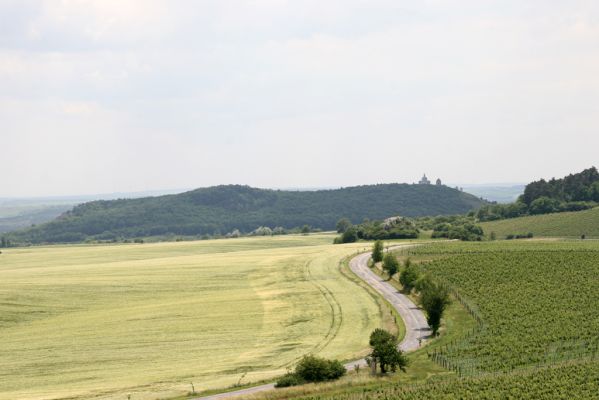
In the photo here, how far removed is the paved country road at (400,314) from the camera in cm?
6362

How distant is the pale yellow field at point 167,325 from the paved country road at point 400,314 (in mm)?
3415

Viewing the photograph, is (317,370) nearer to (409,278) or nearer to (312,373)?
(312,373)

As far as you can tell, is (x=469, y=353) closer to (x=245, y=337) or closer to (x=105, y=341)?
(x=245, y=337)

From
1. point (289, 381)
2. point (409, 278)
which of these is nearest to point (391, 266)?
point (409, 278)

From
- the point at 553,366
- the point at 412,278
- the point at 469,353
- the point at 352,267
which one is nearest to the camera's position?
the point at 553,366

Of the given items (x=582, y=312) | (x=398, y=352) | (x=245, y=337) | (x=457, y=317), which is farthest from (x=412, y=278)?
(x=398, y=352)

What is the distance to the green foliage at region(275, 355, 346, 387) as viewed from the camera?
6481 cm

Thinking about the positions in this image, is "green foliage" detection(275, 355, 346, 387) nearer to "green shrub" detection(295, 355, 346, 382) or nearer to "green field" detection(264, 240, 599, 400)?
"green shrub" detection(295, 355, 346, 382)

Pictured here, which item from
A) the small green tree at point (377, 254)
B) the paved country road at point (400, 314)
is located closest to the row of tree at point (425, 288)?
the small green tree at point (377, 254)

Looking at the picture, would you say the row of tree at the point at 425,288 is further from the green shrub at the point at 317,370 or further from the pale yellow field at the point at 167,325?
the green shrub at the point at 317,370

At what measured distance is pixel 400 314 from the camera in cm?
9562

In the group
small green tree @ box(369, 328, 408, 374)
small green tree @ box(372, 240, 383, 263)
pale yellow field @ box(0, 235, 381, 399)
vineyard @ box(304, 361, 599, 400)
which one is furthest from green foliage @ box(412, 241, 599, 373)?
pale yellow field @ box(0, 235, 381, 399)

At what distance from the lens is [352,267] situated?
14125cm

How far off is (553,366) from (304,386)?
2392 cm
